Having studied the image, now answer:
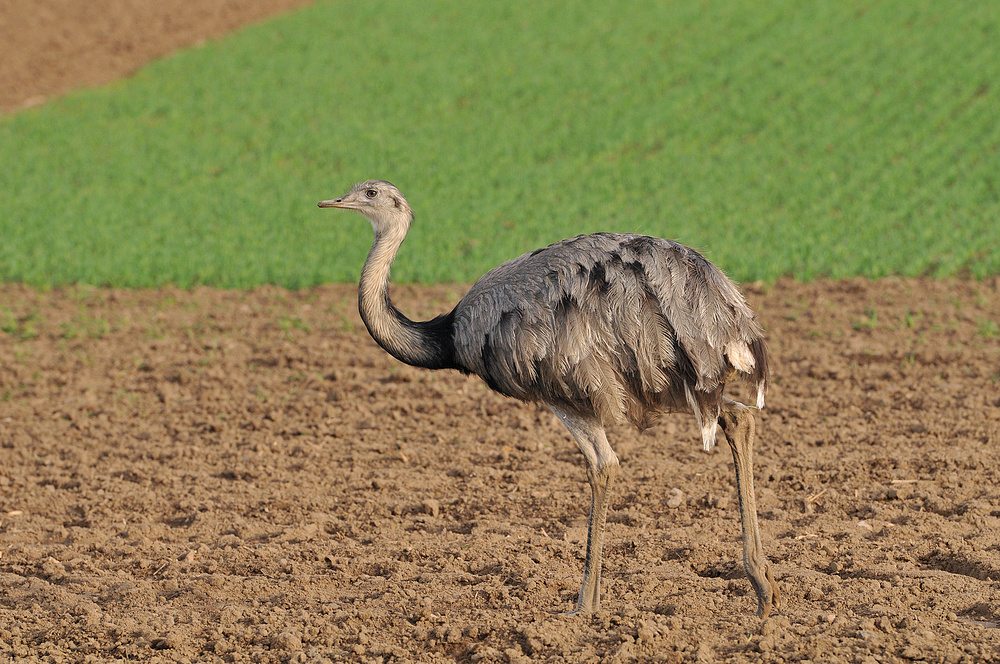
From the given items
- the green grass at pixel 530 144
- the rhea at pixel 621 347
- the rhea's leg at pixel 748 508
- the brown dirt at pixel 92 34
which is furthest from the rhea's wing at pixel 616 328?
the brown dirt at pixel 92 34

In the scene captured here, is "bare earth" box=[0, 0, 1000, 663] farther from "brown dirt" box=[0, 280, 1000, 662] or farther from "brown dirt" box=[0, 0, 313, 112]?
"brown dirt" box=[0, 0, 313, 112]

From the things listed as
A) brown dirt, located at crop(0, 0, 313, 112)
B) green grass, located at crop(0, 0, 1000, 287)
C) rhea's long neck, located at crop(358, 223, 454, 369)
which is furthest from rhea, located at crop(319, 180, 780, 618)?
brown dirt, located at crop(0, 0, 313, 112)

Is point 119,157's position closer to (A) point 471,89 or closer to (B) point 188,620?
(A) point 471,89

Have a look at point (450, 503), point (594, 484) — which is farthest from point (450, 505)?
point (594, 484)

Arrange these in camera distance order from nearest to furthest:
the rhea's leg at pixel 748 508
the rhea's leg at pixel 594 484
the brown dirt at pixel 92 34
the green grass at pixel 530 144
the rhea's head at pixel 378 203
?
the rhea's leg at pixel 748 508, the rhea's leg at pixel 594 484, the rhea's head at pixel 378 203, the green grass at pixel 530 144, the brown dirt at pixel 92 34

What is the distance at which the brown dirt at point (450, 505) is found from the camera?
16.5 ft

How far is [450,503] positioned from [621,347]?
2455mm

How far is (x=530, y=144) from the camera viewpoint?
1992cm

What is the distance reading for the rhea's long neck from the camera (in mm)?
5621

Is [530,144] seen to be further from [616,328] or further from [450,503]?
[616,328]

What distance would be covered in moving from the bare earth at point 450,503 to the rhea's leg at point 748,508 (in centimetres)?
13

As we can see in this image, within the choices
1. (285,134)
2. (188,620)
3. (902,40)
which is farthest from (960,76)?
(188,620)

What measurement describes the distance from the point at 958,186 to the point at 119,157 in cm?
1434

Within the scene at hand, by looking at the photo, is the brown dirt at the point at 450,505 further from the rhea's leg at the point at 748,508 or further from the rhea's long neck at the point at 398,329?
the rhea's long neck at the point at 398,329
